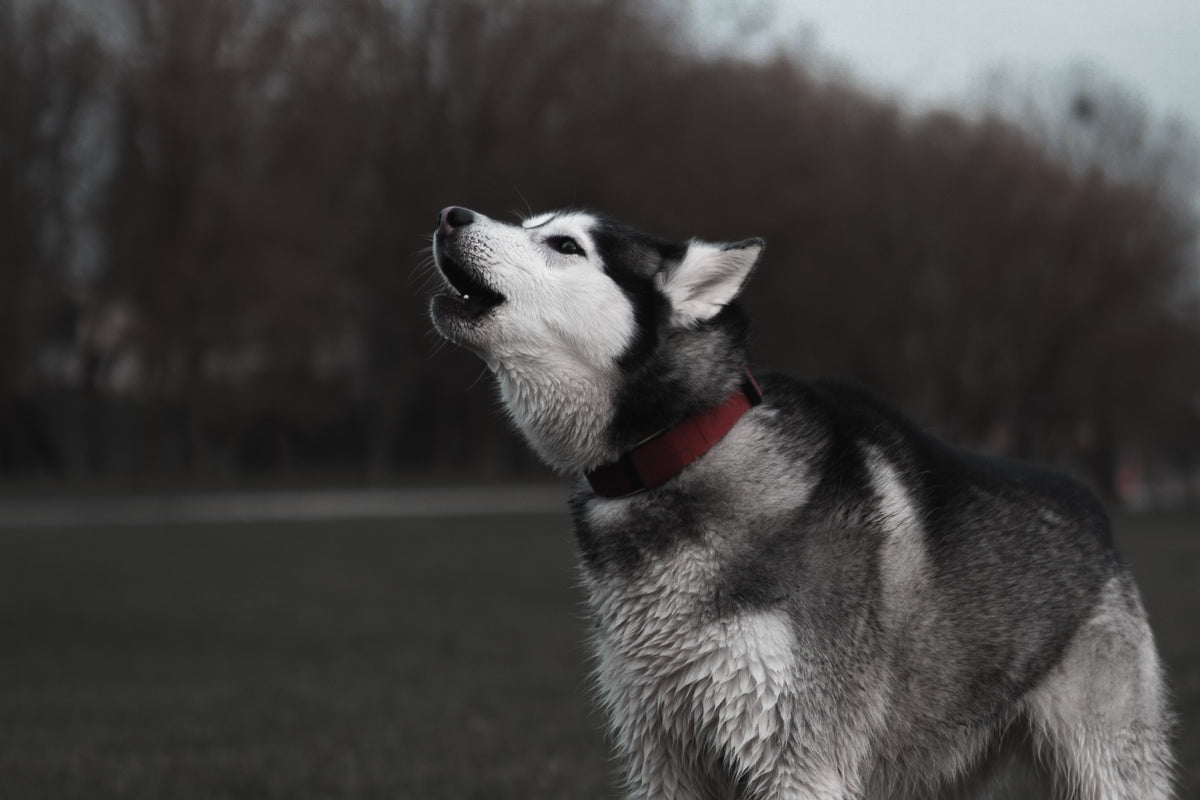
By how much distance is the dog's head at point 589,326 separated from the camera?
3.97 metres

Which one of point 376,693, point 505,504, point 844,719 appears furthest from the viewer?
point 505,504

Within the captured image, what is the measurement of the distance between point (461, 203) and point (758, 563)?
33663mm

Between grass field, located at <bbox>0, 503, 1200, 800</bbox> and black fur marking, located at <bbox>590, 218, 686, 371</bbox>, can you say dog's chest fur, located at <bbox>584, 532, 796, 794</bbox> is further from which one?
grass field, located at <bbox>0, 503, 1200, 800</bbox>

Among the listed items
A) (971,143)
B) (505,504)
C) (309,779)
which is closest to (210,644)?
(309,779)

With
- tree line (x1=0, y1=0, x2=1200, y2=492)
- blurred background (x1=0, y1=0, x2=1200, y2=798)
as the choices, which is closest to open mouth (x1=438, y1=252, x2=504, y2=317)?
blurred background (x1=0, y1=0, x2=1200, y2=798)

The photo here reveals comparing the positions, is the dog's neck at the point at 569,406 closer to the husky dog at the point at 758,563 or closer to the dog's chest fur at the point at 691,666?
the husky dog at the point at 758,563

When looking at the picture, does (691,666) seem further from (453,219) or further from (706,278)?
(453,219)

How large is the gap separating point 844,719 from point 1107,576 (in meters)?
1.14

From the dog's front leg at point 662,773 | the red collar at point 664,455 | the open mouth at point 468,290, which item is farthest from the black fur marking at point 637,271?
the dog's front leg at point 662,773

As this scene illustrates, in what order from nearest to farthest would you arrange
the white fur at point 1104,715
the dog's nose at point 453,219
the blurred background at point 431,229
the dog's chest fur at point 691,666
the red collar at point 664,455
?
the dog's chest fur at point 691,666
the red collar at point 664,455
the dog's nose at point 453,219
the white fur at point 1104,715
the blurred background at point 431,229

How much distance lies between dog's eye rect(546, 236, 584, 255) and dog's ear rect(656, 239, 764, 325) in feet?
0.82

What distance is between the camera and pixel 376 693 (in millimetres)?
10719

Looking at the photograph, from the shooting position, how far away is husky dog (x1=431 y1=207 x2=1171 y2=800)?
3807 mm

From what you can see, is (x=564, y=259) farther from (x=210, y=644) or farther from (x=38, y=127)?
(x=38, y=127)
